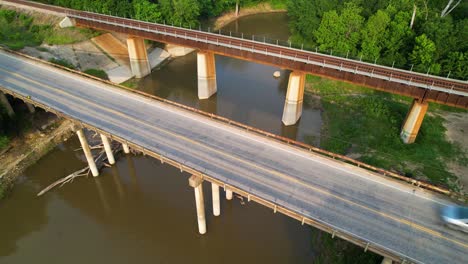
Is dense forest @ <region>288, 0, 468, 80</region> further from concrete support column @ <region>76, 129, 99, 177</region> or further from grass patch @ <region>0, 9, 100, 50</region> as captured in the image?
grass patch @ <region>0, 9, 100, 50</region>

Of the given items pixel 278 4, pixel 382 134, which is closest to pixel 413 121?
pixel 382 134

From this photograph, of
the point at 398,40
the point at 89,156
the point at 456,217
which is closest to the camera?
the point at 456,217

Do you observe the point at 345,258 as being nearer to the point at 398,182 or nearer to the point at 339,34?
the point at 398,182

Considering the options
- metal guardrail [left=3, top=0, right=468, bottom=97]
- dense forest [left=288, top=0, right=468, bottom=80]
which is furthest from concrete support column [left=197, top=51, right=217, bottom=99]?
dense forest [left=288, top=0, right=468, bottom=80]

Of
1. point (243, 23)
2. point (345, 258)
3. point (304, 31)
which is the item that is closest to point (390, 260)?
point (345, 258)

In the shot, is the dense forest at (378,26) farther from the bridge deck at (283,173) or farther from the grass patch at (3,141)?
the grass patch at (3,141)

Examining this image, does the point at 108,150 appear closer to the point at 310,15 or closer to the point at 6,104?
the point at 6,104

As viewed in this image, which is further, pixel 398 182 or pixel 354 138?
pixel 354 138
